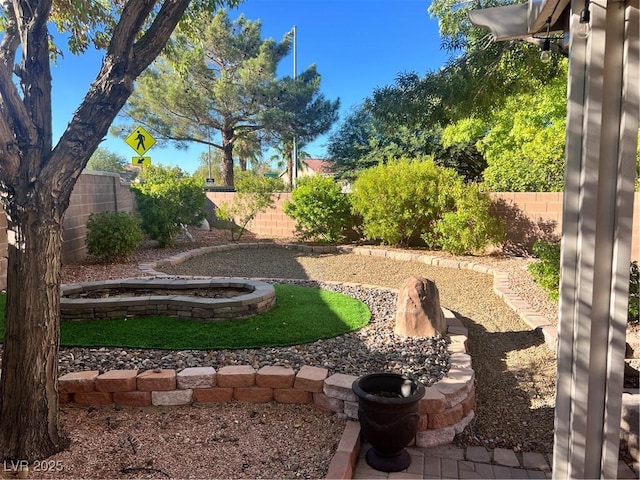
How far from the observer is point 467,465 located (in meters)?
2.58

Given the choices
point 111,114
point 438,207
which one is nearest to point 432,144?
point 438,207

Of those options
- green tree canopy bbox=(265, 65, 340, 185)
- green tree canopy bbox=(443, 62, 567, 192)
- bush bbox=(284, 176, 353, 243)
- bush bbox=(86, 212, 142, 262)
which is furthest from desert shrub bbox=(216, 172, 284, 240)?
green tree canopy bbox=(265, 65, 340, 185)

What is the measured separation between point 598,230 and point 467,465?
1642mm

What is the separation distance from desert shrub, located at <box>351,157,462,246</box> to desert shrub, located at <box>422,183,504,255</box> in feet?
0.90

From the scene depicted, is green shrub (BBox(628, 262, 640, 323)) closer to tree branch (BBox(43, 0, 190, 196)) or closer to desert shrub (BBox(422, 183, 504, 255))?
desert shrub (BBox(422, 183, 504, 255))

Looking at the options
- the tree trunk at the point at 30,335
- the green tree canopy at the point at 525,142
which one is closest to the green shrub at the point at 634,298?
the tree trunk at the point at 30,335

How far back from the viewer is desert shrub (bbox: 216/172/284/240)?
1061cm

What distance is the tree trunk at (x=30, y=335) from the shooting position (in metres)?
2.19

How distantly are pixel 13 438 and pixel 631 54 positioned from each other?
3206 millimetres

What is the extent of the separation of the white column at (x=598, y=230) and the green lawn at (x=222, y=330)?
244 cm

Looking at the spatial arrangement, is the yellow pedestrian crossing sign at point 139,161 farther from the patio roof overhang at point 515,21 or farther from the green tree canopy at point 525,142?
the patio roof overhang at point 515,21

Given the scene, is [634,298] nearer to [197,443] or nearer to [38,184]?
[197,443]

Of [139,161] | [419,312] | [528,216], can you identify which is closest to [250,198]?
[139,161]

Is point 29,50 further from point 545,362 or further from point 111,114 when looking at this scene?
point 545,362
